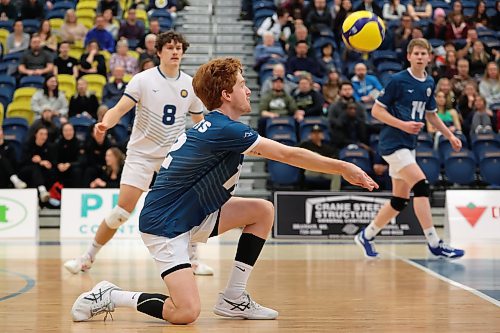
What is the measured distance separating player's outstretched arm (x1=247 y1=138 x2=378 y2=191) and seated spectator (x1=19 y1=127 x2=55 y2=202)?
8373 mm

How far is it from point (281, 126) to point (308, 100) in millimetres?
803

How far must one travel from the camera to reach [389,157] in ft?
28.0

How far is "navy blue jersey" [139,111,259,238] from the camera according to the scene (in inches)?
193

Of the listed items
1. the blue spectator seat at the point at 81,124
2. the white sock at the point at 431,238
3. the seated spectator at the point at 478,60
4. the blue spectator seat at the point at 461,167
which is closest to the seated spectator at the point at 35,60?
the blue spectator seat at the point at 81,124

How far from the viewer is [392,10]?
55.9ft

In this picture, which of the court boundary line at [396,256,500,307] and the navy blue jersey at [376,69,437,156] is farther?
the navy blue jersey at [376,69,437,156]

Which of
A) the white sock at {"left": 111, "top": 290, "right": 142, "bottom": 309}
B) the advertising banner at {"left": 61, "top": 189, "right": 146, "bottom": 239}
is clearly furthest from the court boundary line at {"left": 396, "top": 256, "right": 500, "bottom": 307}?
the advertising banner at {"left": 61, "top": 189, "right": 146, "bottom": 239}

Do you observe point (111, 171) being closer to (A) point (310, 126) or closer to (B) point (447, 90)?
(A) point (310, 126)

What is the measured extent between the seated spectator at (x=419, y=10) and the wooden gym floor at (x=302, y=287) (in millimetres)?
7696

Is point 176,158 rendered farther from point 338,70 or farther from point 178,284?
point 338,70

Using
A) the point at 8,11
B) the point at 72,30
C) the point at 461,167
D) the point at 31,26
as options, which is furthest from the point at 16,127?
the point at 461,167

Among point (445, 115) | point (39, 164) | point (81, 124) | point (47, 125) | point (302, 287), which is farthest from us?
point (445, 115)

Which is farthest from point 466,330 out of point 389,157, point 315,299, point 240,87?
point 389,157

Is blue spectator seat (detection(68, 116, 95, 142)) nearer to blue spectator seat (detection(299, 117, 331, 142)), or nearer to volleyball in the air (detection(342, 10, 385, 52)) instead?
blue spectator seat (detection(299, 117, 331, 142))
